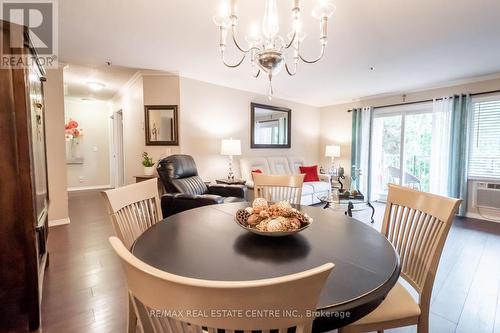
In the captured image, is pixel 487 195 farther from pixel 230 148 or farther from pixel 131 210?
pixel 131 210

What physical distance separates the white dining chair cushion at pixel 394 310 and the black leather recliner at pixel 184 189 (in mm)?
1964

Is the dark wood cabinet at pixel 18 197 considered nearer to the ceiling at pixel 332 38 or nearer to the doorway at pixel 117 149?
the ceiling at pixel 332 38

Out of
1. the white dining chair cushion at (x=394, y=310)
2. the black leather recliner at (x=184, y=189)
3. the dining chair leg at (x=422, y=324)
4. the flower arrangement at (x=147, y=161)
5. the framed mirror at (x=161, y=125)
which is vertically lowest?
the dining chair leg at (x=422, y=324)

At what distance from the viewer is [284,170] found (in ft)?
16.5

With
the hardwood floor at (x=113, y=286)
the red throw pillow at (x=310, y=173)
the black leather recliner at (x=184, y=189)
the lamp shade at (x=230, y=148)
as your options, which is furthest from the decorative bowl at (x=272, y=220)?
the red throw pillow at (x=310, y=173)

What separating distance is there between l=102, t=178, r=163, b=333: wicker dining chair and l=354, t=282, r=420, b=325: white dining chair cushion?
1.07 m

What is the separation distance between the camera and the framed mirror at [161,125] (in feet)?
12.7

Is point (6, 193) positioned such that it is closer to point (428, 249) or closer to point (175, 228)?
point (175, 228)

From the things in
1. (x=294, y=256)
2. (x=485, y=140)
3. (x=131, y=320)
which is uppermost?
(x=485, y=140)

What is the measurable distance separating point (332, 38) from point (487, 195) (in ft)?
12.9

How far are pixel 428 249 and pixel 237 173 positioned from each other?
3650mm

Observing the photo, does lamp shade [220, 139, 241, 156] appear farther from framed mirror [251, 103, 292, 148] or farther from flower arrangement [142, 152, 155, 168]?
flower arrangement [142, 152, 155, 168]

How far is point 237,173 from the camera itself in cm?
461

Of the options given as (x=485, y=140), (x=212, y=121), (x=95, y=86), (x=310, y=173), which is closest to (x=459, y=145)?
(x=485, y=140)
